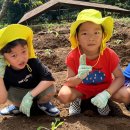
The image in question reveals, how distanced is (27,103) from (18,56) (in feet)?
1.34

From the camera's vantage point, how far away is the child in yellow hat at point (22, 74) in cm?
297

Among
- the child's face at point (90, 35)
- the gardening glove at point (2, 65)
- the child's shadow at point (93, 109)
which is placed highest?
the child's face at point (90, 35)

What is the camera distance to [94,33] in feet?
10.1

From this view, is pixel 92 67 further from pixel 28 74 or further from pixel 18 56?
pixel 18 56

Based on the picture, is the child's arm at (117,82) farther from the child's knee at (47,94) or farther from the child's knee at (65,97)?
the child's knee at (47,94)

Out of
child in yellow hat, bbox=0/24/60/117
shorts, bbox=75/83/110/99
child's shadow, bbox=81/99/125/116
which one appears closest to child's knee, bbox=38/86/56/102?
Answer: child in yellow hat, bbox=0/24/60/117

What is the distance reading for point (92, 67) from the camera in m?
3.21

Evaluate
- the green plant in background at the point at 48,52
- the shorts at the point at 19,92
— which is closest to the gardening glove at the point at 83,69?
the shorts at the point at 19,92

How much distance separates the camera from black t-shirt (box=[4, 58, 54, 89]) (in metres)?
3.14

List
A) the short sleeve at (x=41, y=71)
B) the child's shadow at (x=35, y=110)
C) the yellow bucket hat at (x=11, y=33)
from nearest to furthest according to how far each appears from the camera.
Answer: the yellow bucket hat at (x=11, y=33), the short sleeve at (x=41, y=71), the child's shadow at (x=35, y=110)

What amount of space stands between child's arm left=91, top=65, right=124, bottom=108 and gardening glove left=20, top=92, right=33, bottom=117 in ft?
1.76

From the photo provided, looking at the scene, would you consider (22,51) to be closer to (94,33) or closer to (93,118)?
(94,33)

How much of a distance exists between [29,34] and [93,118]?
3.08ft

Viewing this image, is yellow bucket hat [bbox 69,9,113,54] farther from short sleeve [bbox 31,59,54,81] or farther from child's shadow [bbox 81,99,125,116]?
child's shadow [bbox 81,99,125,116]
